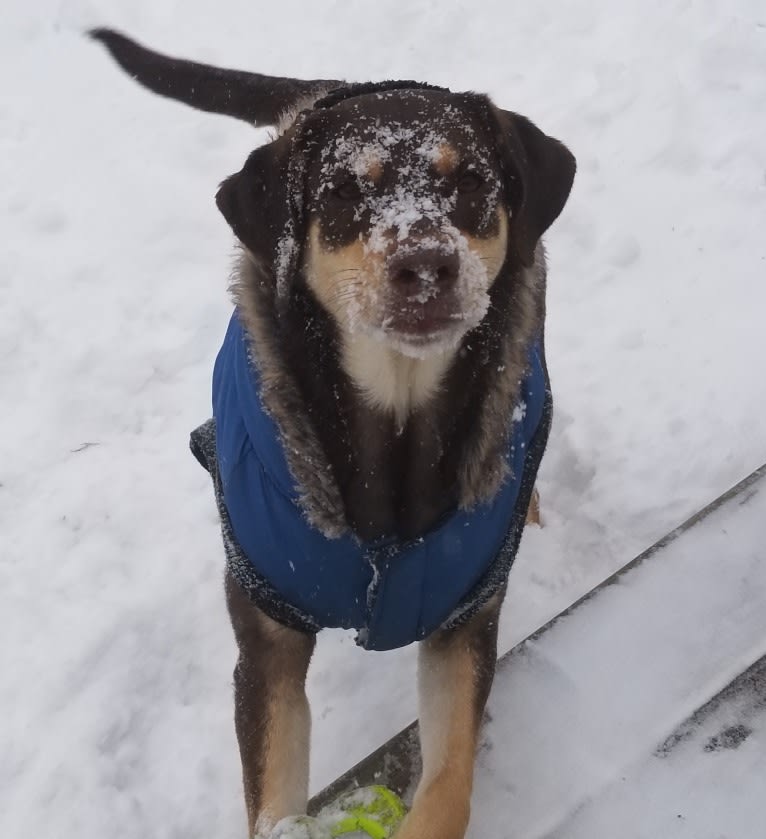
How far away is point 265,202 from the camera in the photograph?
208 centimetres

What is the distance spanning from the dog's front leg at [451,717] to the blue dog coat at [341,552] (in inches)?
3.2

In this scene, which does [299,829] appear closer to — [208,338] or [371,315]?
[371,315]

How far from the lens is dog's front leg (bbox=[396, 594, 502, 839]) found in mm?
2035

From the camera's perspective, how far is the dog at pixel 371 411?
2.00 metres

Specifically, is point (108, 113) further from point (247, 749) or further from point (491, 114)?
point (247, 749)

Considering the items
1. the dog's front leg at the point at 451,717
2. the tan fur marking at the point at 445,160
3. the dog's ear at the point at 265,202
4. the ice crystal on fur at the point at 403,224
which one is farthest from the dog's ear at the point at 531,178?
the dog's front leg at the point at 451,717

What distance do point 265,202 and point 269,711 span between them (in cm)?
121

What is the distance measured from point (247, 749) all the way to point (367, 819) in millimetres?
329

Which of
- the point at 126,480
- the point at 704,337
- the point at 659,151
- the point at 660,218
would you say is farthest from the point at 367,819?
the point at 659,151

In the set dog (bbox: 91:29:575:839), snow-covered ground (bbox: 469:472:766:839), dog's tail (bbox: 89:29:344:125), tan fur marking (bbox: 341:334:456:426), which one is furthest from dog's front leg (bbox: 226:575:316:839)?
dog's tail (bbox: 89:29:344:125)

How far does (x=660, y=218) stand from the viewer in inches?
166

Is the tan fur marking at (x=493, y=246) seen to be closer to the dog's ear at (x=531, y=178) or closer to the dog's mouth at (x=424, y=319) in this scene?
the dog's ear at (x=531, y=178)

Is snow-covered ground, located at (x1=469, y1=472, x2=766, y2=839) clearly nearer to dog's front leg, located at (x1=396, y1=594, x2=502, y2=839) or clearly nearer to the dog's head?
dog's front leg, located at (x1=396, y1=594, x2=502, y2=839)

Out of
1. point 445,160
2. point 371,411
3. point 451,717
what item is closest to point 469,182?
point 445,160
